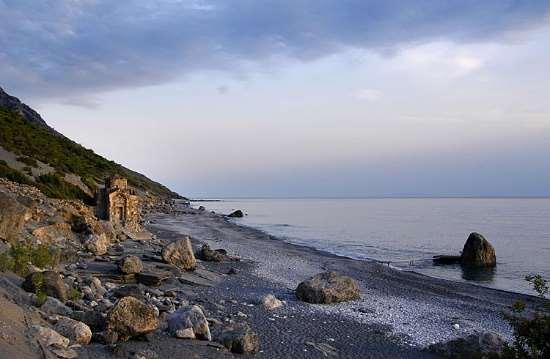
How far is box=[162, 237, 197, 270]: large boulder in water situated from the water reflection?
1923 cm

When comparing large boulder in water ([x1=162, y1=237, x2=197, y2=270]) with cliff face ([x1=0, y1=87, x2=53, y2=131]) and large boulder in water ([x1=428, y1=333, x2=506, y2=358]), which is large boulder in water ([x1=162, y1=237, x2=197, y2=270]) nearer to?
large boulder in water ([x1=428, y1=333, x2=506, y2=358])

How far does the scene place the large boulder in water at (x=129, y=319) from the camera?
11.2m

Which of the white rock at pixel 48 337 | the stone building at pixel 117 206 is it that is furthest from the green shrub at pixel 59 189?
the white rock at pixel 48 337

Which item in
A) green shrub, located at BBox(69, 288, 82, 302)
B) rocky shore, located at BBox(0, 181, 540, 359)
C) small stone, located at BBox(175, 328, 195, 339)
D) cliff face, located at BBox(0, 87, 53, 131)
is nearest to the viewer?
rocky shore, located at BBox(0, 181, 540, 359)

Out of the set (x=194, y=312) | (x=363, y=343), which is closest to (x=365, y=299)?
(x=363, y=343)

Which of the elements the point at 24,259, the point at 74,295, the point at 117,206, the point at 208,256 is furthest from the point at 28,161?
the point at 74,295

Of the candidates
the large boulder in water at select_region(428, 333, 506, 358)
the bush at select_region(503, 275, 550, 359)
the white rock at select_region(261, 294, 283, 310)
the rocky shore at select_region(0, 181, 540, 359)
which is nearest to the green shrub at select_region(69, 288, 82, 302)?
the rocky shore at select_region(0, 181, 540, 359)

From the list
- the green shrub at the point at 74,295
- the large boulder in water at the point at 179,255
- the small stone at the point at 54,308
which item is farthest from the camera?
the large boulder in water at the point at 179,255

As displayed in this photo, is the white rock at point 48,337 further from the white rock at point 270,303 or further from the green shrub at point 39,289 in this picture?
the white rock at point 270,303

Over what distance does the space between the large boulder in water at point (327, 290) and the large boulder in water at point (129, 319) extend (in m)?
8.41

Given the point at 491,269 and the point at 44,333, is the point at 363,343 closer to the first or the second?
the point at 44,333

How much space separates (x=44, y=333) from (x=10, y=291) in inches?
109

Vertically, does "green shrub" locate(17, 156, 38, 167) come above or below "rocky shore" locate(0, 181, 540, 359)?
above

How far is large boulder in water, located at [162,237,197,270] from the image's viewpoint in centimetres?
2270
